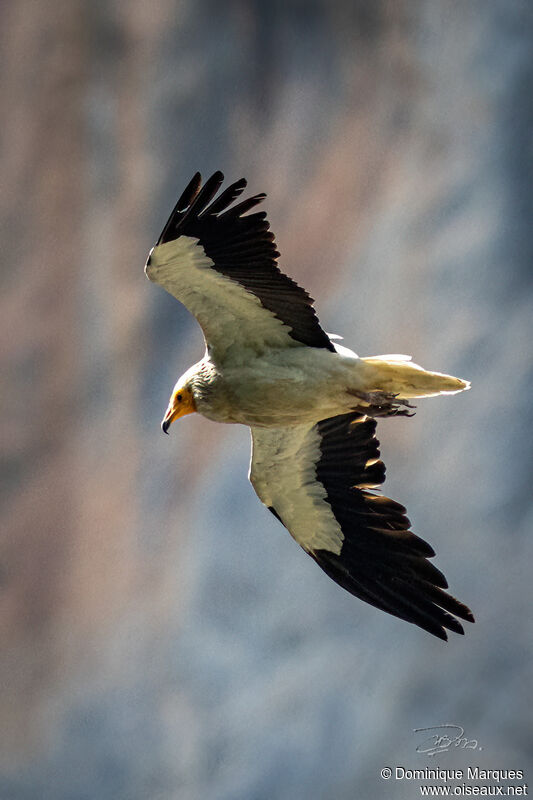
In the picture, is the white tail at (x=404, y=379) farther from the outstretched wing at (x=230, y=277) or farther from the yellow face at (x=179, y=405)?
the yellow face at (x=179, y=405)

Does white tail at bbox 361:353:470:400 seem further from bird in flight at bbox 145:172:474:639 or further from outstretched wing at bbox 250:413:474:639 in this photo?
outstretched wing at bbox 250:413:474:639

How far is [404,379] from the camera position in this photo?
302 inches

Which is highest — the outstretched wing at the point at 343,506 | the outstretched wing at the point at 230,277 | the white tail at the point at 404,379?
the outstretched wing at the point at 230,277

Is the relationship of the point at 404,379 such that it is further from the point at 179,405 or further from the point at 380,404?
the point at 179,405

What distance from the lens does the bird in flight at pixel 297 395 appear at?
7316 millimetres

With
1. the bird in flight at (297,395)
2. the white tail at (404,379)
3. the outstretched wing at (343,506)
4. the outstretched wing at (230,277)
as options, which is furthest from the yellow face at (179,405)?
the white tail at (404,379)

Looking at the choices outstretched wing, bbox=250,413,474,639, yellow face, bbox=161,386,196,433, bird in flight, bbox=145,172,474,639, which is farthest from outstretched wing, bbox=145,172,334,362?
outstretched wing, bbox=250,413,474,639

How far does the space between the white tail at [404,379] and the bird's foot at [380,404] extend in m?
0.04

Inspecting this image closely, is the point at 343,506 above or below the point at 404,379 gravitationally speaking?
below

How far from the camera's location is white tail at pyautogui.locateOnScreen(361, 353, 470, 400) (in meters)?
7.57

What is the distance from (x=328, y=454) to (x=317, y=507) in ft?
1.50

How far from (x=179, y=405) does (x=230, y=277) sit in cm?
110

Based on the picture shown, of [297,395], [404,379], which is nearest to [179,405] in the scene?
[297,395]

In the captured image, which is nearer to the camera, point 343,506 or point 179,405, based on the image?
point 179,405
